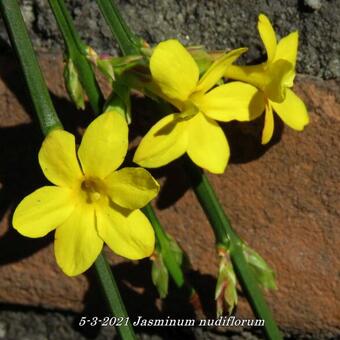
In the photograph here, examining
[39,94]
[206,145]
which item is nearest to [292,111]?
[206,145]

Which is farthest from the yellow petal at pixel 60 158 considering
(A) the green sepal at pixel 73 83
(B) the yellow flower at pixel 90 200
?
(A) the green sepal at pixel 73 83

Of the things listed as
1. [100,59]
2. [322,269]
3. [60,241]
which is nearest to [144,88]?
[100,59]

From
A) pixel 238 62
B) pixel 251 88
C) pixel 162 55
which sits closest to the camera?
pixel 162 55

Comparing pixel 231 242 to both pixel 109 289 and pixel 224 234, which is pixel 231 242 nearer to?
pixel 224 234

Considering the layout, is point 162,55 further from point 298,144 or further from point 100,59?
point 298,144

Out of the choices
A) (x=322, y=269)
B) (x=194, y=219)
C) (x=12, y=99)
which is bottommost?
(x=322, y=269)
